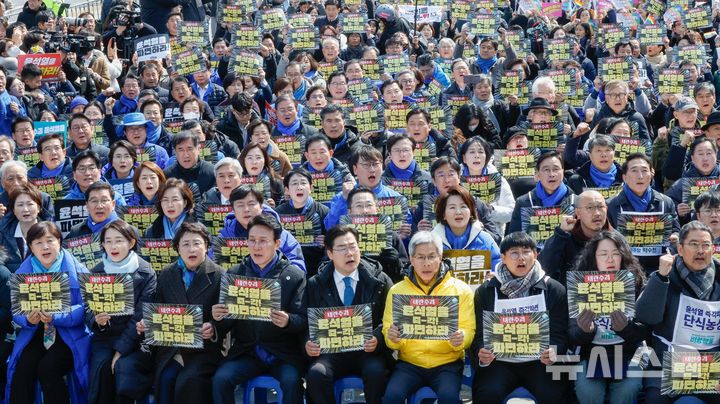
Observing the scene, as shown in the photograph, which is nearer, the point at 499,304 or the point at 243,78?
the point at 499,304

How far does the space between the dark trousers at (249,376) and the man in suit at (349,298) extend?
4.5 inches

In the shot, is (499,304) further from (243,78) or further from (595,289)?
(243,78)

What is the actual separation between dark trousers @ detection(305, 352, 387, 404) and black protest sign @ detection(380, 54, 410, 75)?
316 inches

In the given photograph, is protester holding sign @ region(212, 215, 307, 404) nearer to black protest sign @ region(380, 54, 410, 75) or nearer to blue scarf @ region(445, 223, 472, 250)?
blue scarf @ region(445, 223, 472, 250)

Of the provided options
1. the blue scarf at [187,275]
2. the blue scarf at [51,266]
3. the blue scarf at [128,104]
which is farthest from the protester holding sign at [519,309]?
the blue scarf at [128,104]

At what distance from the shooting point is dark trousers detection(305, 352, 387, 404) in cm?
763

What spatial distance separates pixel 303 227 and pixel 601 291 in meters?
2.93

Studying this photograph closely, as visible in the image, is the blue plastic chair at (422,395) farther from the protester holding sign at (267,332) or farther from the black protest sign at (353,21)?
the black protest sign at (353,21)

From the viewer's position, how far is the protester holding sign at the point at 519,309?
24.3ft

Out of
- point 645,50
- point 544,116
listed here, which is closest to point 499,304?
point 544,116

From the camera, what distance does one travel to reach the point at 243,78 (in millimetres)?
14320

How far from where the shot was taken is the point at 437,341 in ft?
24.9

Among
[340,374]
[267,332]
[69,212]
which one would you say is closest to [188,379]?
[267,332]

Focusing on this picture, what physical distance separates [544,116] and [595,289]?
A: 195 inches
